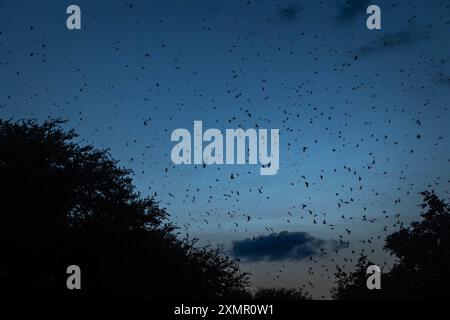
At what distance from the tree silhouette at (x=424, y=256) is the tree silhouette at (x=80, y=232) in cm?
1516

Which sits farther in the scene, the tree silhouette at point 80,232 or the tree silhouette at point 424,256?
the tree silhouette at point 424,256

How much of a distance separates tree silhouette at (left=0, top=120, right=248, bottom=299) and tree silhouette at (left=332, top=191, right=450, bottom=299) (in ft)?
49.7

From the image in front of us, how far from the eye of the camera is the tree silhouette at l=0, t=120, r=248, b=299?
24.6 metres

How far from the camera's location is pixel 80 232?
2716 centimetres

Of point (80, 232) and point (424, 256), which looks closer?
point (80, 232)

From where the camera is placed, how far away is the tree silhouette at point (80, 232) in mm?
24641

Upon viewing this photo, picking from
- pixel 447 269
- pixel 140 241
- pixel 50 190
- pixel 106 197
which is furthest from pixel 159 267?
pixel 447 269

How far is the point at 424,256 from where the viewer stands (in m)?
44.5

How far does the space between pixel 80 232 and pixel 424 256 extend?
93.1 ft
